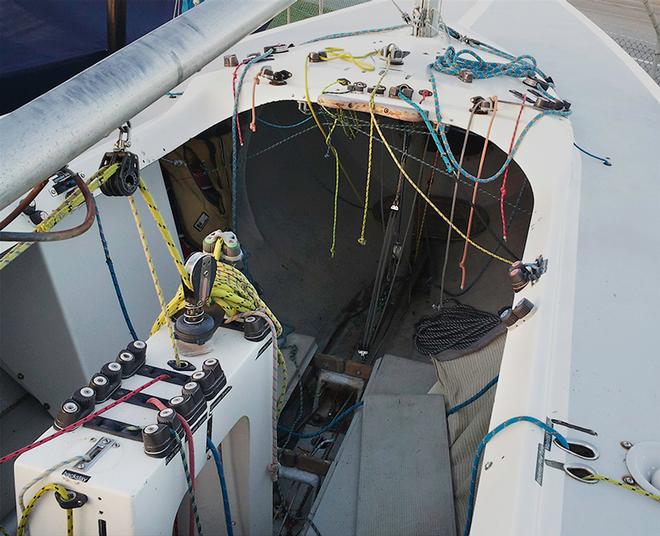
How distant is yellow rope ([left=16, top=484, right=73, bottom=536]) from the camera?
1.25 metres

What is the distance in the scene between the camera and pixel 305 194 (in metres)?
4.30

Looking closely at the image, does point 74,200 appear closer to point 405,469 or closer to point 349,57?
point 405,469

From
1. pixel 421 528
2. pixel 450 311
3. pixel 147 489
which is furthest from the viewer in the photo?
pixel 450 311

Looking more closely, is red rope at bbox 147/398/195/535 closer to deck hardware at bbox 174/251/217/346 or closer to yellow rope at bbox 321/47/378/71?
deck hardware at bbox 174/251/217/346

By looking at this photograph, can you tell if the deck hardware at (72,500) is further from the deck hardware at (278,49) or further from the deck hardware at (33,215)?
the deck hardware at (278,49)

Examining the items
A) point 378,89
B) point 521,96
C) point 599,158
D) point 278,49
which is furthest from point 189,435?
point 278,49

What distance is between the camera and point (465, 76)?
2.68 meters

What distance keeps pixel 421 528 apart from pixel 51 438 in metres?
1.12

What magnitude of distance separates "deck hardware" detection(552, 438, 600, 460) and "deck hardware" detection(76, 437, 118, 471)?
86 centimetres

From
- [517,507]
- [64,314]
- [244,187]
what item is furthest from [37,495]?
[244,187]

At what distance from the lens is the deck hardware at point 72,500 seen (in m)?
1.25

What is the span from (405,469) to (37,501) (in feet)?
4.01

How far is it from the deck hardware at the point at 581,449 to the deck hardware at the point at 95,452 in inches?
33.8

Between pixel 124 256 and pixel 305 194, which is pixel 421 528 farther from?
pixel 305 194
